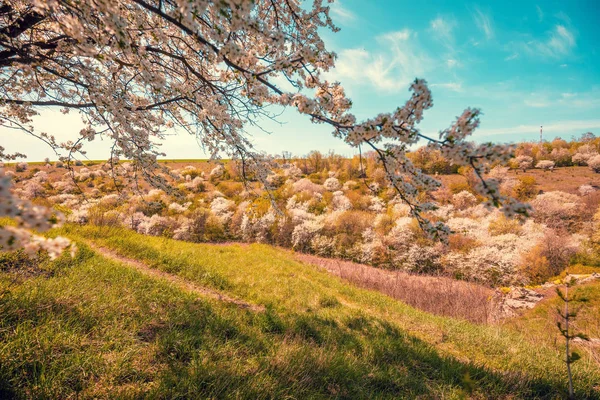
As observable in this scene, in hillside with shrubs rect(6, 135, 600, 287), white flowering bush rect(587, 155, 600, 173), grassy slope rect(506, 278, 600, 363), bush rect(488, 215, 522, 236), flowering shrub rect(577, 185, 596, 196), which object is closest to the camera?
grassy slope rect(506, 278, 600, 363)

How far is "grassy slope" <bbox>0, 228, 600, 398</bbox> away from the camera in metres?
2.40

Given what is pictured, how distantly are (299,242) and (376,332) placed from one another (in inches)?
499

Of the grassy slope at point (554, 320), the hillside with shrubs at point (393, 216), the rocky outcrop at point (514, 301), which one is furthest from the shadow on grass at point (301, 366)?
the rocky outcrop at point (514, 301)

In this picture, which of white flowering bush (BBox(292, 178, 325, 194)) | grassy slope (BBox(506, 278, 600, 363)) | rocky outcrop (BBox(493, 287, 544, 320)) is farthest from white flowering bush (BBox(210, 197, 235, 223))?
grassy slope (BBox(506, 278, 600, 363))

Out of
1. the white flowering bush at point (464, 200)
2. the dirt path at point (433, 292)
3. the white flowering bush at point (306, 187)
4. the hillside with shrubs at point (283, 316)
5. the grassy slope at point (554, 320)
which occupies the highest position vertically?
the white flowering bush at point (306, 187)

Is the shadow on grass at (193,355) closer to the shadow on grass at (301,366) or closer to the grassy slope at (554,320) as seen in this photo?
the shadow on grass at (301,366)

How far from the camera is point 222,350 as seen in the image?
10.5ft

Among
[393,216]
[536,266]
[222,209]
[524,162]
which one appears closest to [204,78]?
[536,266]

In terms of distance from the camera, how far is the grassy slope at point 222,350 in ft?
7.89

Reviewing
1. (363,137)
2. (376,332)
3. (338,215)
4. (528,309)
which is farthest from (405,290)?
(363,137)

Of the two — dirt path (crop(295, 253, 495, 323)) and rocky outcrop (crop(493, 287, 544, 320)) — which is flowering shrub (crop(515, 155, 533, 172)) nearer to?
dirt path (crop(295, 253, 495, 323))

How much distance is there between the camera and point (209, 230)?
19.4m

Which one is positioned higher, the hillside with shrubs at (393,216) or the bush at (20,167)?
the bush at (20,167)

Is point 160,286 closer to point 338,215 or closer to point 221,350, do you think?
point 221,350
